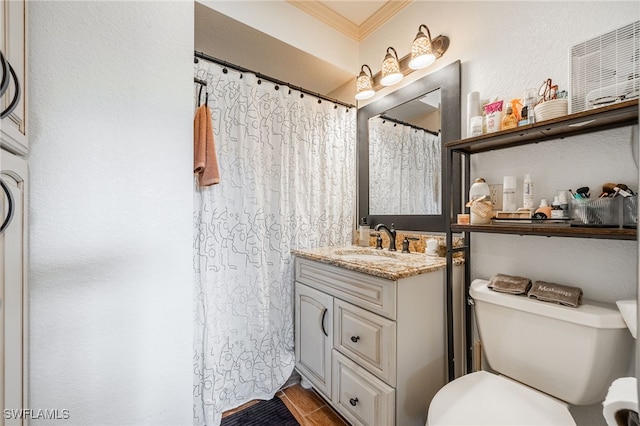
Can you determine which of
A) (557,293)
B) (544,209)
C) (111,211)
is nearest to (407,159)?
(544,209)

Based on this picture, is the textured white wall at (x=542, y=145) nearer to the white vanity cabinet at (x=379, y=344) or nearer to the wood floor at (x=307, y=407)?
the white vanity cabinet at (x=379, y=344)

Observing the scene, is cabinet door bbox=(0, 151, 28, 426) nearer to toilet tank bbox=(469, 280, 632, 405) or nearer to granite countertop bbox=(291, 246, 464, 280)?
granite countertop bbox=(291, 246, 464, 280)

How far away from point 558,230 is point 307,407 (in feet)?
5.13

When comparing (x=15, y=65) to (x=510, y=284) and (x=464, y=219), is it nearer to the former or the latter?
(x=464, y=219)

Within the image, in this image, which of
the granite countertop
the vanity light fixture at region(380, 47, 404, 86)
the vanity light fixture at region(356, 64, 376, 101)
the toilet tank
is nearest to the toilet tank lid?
the toilet tank

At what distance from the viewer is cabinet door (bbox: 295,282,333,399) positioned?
1416mm

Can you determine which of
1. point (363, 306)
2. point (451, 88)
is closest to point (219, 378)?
point (363, 306)

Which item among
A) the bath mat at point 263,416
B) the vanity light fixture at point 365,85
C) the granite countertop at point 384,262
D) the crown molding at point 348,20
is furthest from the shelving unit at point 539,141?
the crown molding at point 348,20

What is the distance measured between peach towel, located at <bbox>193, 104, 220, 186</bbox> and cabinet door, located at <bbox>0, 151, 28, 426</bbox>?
0.59 meters

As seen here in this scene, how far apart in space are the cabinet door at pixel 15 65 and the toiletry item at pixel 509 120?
63.7 inches

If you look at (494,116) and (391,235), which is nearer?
(494,116)

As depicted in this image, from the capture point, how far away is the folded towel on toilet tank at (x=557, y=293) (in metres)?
0.90

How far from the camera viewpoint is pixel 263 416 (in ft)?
4.72

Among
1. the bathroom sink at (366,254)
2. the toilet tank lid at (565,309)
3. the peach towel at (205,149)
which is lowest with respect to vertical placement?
the toilet tank lid at (565,309)
